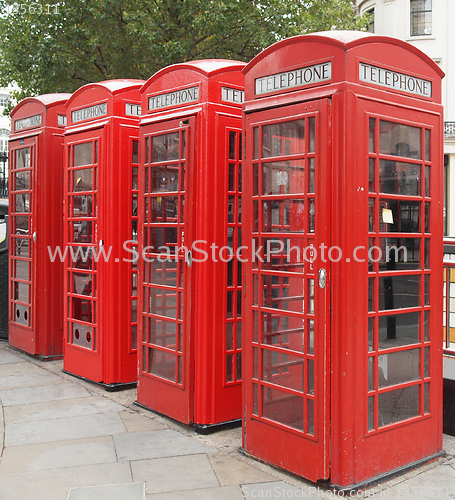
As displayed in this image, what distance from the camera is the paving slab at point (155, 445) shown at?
4.18 metres

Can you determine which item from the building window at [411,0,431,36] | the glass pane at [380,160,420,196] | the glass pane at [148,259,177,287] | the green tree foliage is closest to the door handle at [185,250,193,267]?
the glass pane at [148,259,177,287]

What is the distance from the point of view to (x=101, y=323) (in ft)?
19.3

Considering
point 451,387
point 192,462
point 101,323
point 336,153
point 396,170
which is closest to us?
point 336,153

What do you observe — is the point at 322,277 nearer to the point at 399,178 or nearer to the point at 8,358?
the point at 399,178

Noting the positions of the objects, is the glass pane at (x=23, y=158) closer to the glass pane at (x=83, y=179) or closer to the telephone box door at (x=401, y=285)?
the glass pane at (x=83, y=179)

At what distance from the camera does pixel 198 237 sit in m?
4.64

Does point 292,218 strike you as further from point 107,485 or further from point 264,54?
point 107,485

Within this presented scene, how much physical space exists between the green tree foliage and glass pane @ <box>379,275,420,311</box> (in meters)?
10.4

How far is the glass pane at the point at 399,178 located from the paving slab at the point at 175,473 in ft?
7.04

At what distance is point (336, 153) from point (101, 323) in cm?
333

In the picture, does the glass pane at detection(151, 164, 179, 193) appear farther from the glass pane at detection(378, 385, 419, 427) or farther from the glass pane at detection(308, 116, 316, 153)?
the glass pane at detection(378, 385, 419, 427)

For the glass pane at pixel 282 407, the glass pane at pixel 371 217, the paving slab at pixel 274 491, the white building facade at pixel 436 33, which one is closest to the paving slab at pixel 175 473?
the paving slab at pixel 274 491

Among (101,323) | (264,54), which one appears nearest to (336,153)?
(264,54)
